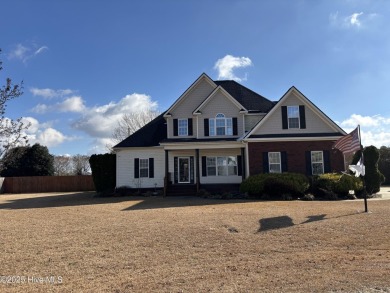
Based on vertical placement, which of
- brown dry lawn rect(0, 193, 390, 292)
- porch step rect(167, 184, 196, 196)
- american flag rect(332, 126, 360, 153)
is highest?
american flag rect(332, 126, 360, 153)

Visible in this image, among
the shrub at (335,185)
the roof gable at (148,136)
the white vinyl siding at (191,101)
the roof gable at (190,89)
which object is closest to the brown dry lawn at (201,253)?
the shrub at (335,185)

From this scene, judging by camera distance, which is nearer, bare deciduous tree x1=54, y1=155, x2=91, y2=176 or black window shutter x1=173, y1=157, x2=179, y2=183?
black window shutter x1=173, y1=157, x2=179, y2=183

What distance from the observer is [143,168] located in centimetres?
2508

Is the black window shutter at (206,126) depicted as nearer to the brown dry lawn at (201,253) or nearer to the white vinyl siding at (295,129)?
the white vinyl siding at (295,129)

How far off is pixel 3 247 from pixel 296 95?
18842 mm

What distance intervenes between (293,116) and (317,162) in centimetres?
335

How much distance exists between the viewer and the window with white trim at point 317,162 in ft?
70.3

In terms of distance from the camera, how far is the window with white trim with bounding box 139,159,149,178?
82.1 feet

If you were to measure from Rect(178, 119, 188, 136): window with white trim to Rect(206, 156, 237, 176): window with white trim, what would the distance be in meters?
2.75

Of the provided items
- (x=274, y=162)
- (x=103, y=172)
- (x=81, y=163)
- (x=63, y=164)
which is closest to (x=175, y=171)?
(x=103, y=172)

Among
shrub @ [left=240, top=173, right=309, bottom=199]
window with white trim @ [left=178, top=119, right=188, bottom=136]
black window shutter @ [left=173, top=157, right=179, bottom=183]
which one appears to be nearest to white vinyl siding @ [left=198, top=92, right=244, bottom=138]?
window with white trim @ [left=178, top=119, right=188, bottom=136]

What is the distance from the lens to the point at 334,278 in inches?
235

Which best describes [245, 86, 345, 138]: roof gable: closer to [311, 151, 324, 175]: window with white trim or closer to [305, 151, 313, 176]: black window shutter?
[305, 151, 313, 176]: black window shutter

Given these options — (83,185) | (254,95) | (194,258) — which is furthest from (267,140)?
(83,185)
